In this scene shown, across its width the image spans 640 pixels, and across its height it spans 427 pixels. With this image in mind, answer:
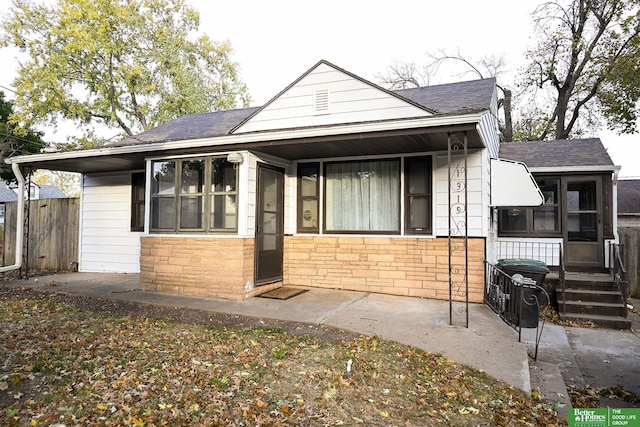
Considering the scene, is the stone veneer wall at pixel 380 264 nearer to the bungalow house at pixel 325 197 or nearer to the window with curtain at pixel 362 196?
the bungalow house at pixel 325 197

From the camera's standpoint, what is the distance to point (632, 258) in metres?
9.67

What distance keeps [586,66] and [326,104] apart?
47.8 feet

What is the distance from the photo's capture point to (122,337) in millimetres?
4641

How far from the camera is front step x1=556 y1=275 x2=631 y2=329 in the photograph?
6605 millimetres

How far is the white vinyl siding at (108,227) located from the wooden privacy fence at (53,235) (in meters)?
0.47

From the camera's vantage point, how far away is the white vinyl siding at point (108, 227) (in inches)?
394

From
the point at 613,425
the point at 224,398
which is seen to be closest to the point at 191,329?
the point at 224,398

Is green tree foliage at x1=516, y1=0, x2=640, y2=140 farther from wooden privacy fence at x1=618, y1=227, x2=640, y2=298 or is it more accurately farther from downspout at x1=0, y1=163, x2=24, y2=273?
downspout at x1=0, y1=163, x2=24, y2=273

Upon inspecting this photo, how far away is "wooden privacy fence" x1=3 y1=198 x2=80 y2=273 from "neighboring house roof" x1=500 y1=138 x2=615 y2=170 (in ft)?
39.1

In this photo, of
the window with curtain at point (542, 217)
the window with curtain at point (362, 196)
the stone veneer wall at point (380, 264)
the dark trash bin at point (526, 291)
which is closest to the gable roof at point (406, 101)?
the window with curtain at point (362, 196)

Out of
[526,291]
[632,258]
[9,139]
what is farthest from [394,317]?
[9,139]

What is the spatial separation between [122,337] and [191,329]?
825 mm

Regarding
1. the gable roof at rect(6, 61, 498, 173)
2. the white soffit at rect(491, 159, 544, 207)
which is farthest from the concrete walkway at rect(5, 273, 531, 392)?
the gable roof at rect(6, 61, 498, 173)

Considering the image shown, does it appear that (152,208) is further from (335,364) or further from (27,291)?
(335,364)
